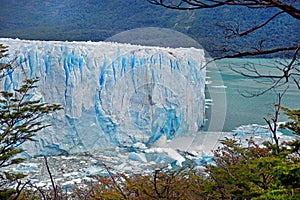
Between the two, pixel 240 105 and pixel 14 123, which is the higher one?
pixel 14 123

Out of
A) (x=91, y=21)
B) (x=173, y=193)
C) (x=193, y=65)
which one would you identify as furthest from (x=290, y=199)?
(x=91, y=21)

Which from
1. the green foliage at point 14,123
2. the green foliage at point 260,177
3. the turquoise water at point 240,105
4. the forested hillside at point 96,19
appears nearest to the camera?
the green foliage at point 260,177

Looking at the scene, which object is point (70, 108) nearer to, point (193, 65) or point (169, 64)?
point (169, 64)

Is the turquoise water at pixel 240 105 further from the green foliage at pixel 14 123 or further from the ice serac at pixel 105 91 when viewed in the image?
the green foliage at pixel 14 123

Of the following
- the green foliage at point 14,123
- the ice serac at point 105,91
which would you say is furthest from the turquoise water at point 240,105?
the green foliage at point 14,123

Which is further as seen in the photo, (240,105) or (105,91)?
(240,105)

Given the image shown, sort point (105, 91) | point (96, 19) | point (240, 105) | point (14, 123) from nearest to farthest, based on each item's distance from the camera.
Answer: point (14, 123) < point (105, 91) < point (240, 105) < point (96, 19)

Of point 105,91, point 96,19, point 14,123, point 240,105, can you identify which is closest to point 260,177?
point 14,123

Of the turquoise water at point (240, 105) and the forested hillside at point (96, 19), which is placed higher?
the forested hillside at point (96, 19)

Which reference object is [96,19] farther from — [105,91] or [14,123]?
[14,123]

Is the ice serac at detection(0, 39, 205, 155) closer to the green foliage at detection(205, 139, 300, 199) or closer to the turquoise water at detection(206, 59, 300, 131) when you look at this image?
the turquoise water at detection(206, 59, 300, 131)
